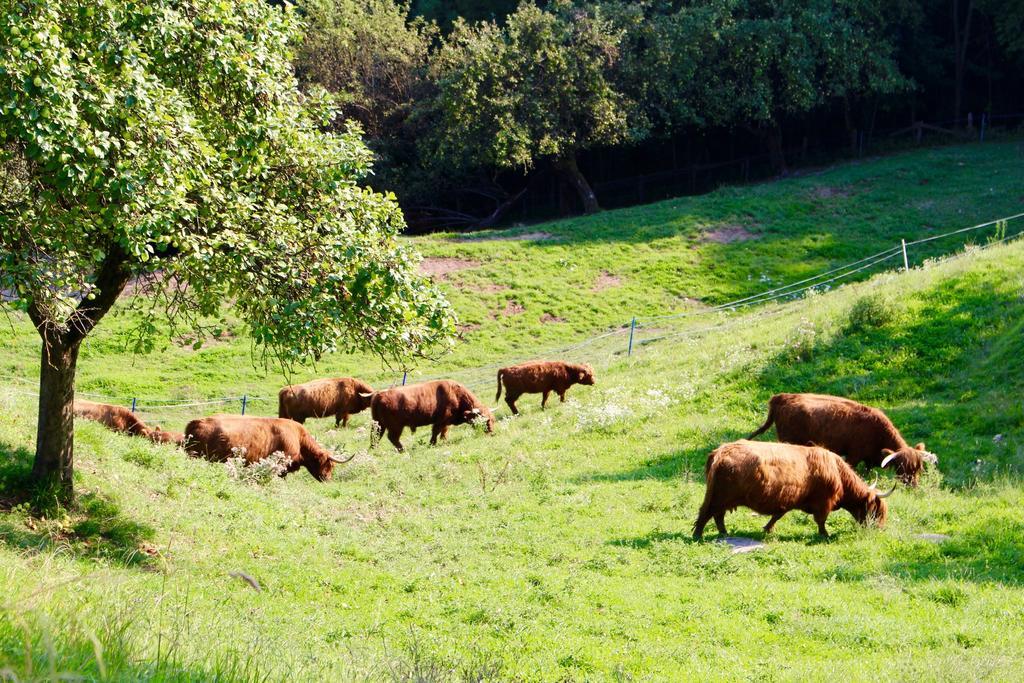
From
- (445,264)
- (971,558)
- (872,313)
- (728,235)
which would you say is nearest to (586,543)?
(971,558)

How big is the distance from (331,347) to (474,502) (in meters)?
5.11

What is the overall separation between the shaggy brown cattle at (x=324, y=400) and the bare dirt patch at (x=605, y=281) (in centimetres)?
1471

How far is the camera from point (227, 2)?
479 inches

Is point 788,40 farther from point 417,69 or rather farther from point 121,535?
point 121,535

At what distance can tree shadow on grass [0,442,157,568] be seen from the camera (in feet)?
35.7

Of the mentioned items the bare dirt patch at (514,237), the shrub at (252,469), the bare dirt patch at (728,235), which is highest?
the bare dirt patch at (514,237)

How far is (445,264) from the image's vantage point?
40.8 m

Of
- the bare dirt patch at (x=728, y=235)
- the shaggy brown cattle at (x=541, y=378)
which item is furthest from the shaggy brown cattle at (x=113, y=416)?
the bare dirt patch at (x=728, y=235)

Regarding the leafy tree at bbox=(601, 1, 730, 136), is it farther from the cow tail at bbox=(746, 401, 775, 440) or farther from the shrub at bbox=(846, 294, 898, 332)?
the cow tail at bbox=(746, 401, 775, 440)

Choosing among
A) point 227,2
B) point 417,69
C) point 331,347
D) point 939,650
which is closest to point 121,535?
point 331,347

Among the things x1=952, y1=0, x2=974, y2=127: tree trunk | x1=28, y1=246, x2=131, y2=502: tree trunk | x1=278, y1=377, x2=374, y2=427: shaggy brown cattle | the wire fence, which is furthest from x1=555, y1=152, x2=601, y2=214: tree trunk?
x1=28, y1=246, x2=131, y2=502: tree trunk

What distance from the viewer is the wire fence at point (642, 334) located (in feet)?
94.3

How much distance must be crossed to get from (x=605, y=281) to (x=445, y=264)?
6703mm

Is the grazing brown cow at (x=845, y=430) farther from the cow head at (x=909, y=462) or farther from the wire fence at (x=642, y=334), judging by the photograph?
the wire fence at (x=642, y=334)
